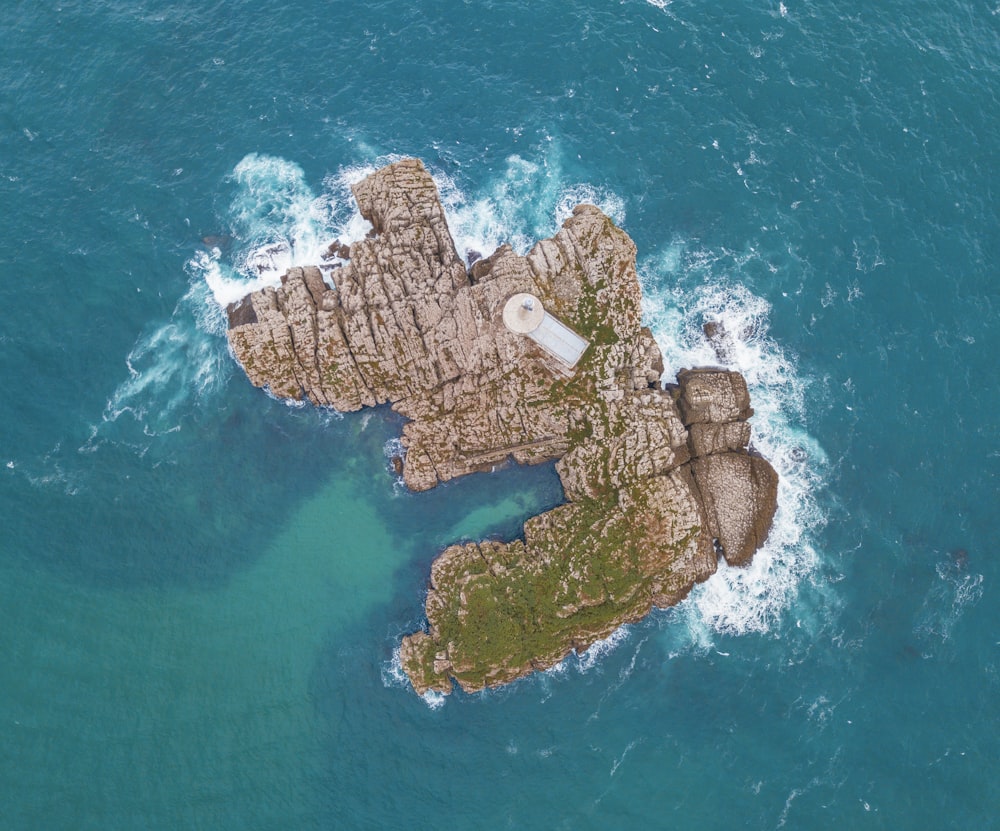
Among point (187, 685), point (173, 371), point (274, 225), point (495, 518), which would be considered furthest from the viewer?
point (274, 225)

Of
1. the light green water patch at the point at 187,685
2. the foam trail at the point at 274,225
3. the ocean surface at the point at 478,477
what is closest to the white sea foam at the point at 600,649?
the ocean surface at the point at 478,477

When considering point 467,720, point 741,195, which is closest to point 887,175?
point 741,195

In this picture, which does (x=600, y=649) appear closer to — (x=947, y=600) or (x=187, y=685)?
(x=947, y=600)

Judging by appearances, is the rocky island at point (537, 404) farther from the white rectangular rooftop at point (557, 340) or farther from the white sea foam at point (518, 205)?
the white sea foam at point (518, 205)

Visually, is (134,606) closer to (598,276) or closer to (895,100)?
(598,276)

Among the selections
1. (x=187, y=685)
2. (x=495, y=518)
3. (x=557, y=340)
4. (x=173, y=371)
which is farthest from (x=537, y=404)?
(x=187, y=685)

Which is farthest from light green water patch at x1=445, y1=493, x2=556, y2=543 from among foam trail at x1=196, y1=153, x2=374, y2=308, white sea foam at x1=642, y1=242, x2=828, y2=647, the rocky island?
foam trail at x1=196, y1=153, x2=374, y2=308
